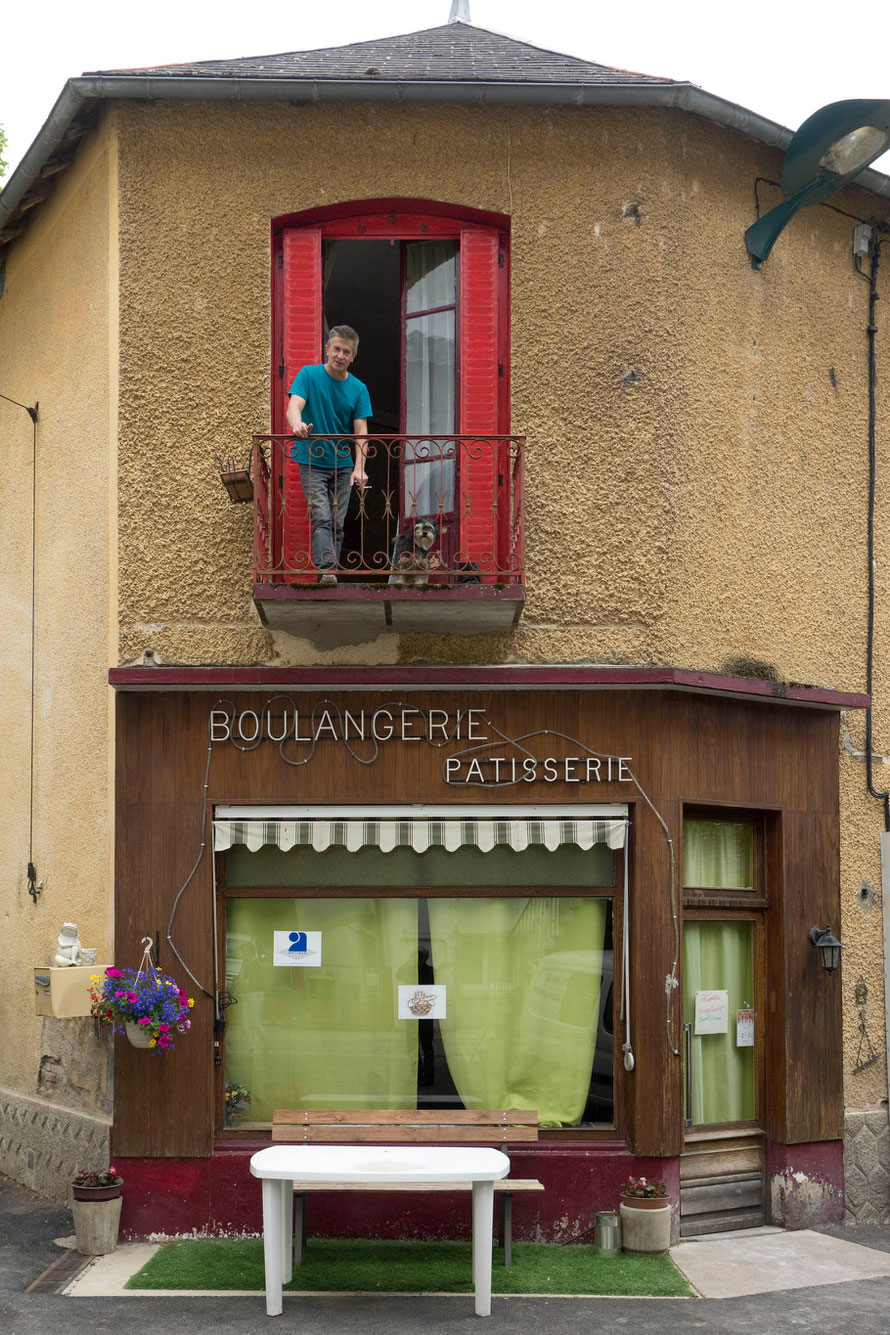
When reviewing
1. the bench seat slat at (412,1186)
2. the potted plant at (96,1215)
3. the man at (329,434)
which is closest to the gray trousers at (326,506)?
the man at (329,434)

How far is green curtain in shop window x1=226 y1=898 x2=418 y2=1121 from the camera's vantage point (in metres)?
9.34

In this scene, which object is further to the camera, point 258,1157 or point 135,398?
point 135,398

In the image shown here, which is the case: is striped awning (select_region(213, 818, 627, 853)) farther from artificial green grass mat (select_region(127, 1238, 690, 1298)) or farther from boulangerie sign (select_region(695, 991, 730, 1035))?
artificial green grass mat (select_region(127, 1238, 690, 1298))

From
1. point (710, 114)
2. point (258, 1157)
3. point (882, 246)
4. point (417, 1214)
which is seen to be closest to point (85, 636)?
point (258, 1157)

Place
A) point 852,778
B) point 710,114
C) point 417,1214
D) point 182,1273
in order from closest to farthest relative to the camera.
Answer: point 182,1273 → point 417,1214 → point 710,114 → point 852,778

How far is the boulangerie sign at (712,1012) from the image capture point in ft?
31.7

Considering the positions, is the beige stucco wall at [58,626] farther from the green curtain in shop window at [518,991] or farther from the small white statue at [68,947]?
the green curtain in shop window at [518,991]

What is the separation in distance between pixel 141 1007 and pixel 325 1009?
53.5 inches

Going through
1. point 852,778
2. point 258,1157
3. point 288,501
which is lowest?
point 258,1157

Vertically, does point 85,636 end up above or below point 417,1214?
above

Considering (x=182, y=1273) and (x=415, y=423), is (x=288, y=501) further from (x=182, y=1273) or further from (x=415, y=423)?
(x=182, y=1273)

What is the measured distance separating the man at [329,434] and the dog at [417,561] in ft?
1.42

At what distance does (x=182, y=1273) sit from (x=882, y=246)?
345 inches

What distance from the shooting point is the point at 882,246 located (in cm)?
1073
